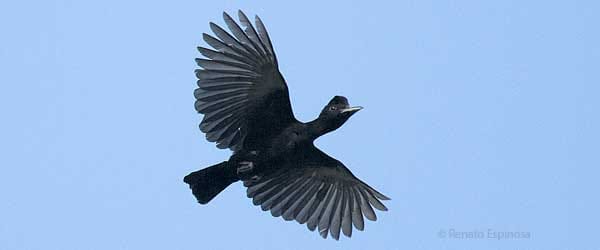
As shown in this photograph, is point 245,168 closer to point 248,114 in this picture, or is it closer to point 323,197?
point 248,114

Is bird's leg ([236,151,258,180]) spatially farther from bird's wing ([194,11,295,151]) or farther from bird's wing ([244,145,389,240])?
bird's wing ([244,145,389,240])

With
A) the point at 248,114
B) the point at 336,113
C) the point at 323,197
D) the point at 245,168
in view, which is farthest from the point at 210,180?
the point at 323,197

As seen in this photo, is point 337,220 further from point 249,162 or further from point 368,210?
point 249,162

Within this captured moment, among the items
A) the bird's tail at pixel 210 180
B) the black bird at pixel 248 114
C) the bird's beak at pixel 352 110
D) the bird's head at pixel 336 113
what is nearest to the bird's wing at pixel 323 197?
the black bird at pixel 248 114

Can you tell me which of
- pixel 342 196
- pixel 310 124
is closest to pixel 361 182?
pixel 342 196

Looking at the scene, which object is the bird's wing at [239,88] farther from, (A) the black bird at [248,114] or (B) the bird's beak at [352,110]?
(B) the bird's beak at [352,110]

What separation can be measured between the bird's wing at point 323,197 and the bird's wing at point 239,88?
38.8 inches

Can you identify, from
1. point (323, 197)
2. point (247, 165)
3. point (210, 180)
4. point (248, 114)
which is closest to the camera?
point (247, 165)

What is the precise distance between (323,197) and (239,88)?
2.01m

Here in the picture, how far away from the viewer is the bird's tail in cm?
1756

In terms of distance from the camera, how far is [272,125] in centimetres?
1764

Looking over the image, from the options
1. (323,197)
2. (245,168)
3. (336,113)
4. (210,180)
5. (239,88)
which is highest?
(239,88)

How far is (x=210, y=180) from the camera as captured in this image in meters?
17.6

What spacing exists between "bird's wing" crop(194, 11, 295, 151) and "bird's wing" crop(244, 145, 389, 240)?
0.99 meters
